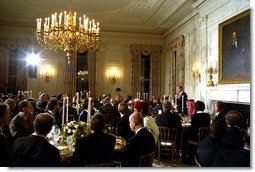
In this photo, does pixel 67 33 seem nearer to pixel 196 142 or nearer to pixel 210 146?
pixel 196 142

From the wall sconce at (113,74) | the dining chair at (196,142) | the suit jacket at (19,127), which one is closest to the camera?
the suit jacket at (19,127)

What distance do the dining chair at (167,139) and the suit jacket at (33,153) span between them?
2975 mm

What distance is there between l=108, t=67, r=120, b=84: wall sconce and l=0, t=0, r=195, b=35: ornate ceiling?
207cm

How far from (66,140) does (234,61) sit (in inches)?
187

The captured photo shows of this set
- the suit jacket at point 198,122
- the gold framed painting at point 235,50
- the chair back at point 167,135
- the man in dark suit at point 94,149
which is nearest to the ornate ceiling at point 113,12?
the gold framed painting at point 235,50

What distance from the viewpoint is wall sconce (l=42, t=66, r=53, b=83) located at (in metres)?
12.3

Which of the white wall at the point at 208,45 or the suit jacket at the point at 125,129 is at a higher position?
the white wall at the point at 208,45

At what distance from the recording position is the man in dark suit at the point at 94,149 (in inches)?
112

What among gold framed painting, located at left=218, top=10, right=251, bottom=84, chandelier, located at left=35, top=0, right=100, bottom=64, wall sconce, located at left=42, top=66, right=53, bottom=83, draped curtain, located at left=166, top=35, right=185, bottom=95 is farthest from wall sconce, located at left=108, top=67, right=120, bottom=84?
gold framed painting, located at left=218, top=10, right=251, bottom=84

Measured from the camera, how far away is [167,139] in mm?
5223

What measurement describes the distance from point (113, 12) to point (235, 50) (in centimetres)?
545

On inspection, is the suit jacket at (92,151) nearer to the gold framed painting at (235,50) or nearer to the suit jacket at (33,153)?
the suit jacket at (33,153)

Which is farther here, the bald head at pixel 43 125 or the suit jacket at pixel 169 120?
the suit jacket at pixel 169 120

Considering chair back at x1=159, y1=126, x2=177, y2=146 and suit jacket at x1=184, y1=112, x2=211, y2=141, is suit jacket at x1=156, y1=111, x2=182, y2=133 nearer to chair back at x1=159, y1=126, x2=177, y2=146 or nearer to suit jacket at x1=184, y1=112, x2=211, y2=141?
chair back at x1=159, y1=126, x2=177, y2=146
